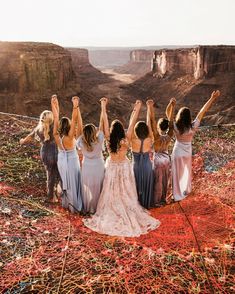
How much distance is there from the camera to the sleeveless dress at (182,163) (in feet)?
A: 23.3

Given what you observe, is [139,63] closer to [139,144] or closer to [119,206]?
[139,144]

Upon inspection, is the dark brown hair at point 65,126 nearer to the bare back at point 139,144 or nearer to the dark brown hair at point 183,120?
the bare back at point 139,144

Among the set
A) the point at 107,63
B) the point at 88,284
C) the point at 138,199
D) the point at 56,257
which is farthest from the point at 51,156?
the point at 107,63

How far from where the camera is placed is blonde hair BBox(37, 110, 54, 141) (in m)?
6.92

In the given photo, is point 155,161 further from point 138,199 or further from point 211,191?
point 211,191

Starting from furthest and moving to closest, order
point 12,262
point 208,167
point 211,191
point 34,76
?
point 34,76, point 208,167, point 211,191, point 12,262

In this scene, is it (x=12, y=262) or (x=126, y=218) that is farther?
(x=126, y=218)

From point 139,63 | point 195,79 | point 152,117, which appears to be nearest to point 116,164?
point 152,117

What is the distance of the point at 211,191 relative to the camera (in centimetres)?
775

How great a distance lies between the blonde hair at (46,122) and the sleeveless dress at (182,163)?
2.40 meters

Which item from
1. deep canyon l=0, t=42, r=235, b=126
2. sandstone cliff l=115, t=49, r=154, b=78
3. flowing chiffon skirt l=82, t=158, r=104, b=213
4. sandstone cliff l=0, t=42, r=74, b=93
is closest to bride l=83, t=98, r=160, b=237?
flowing chiffon skirt l=82, t=158, r=104, b=213

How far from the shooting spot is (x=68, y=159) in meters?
6.93

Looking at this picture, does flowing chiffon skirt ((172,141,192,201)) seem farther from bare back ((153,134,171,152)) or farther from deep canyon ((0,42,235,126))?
deep canyon ((0,42,235,126))

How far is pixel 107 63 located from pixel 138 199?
195m
